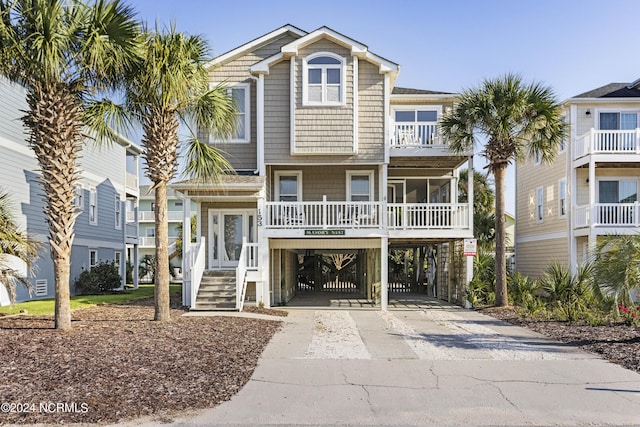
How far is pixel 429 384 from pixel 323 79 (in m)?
12.4

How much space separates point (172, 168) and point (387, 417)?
904 cm

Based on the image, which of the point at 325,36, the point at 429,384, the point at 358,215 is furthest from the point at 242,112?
the point at 429,384

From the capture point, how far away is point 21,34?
10.1 metres

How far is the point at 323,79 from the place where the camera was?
17328 millimetres

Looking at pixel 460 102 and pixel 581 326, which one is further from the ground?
pixel 460 102

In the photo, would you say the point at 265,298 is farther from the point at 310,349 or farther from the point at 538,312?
the point at 538,312

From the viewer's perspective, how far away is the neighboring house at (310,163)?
16984 millimetres

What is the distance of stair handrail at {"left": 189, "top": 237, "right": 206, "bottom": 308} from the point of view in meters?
15.2

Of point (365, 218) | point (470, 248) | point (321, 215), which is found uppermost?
point (321, 215)

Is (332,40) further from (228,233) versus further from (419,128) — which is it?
(228,233)

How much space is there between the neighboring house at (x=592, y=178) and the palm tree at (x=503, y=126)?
4.82 m

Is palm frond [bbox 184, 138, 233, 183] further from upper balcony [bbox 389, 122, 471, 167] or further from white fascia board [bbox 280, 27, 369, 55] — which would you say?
upper balcony [bbox 389, 122, 471, 167]

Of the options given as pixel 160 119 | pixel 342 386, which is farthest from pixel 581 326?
pixel 160 119

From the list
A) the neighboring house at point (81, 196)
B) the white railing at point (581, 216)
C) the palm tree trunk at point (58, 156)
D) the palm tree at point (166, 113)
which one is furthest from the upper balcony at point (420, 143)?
the palm tree trunk at point (58, 156)
